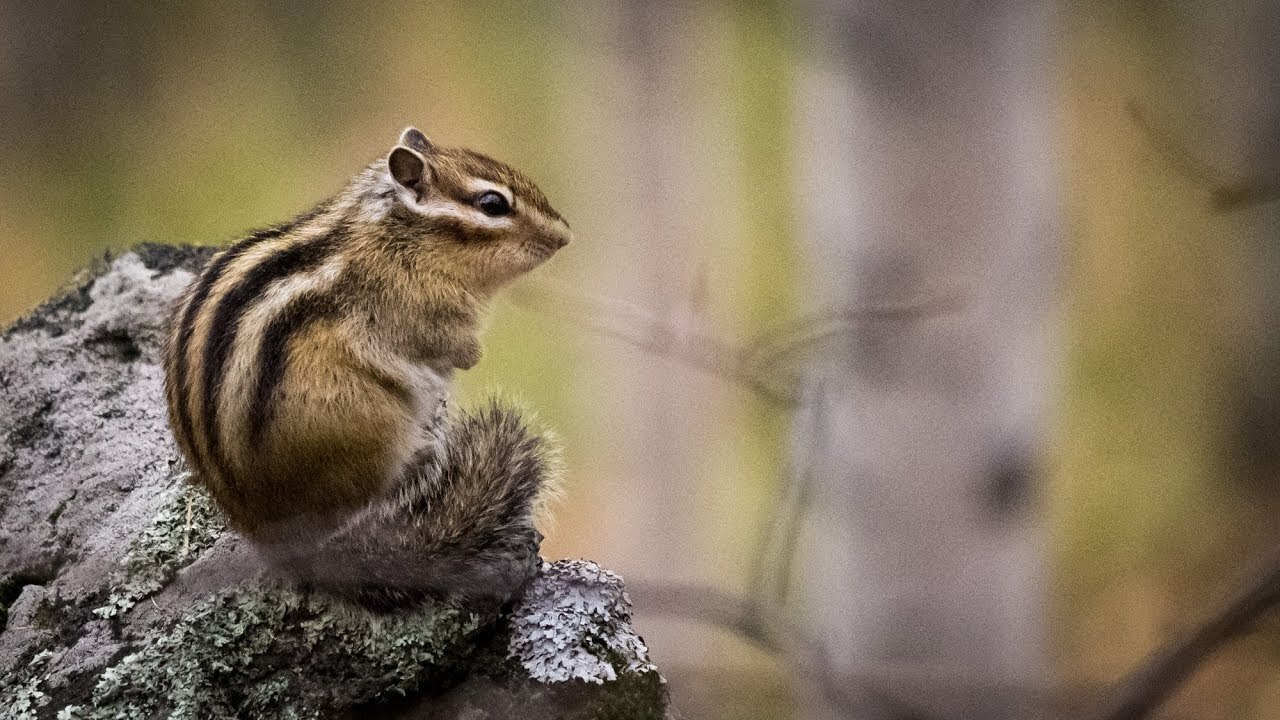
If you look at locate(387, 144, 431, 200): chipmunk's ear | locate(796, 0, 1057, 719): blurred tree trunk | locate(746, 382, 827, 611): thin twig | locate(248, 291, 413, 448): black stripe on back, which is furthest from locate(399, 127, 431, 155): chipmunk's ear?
locate(746, 382, 827, 611): thin twig

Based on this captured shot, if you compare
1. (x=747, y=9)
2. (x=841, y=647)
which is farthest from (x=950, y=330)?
(x=747, y=9)

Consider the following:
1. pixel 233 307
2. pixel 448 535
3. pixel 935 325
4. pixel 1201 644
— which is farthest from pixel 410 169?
pixel 1201 644

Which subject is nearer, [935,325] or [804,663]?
[804,663]

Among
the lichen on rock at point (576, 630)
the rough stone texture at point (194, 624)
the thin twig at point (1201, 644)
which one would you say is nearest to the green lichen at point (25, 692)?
the rough stone texture at point (194, 624)

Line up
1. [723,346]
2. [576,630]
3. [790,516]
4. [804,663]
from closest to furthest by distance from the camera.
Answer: [804,663] < [790,516] < [723,346] < [576,630]

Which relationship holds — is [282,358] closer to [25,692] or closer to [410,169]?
[410,169]

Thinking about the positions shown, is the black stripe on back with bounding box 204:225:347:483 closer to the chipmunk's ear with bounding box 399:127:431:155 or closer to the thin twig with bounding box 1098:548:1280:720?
the chipmunk's ear with bounding box 399:127:431:155

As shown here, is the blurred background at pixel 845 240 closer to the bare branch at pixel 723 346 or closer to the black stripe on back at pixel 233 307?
the bare branch at pixel 723 346
